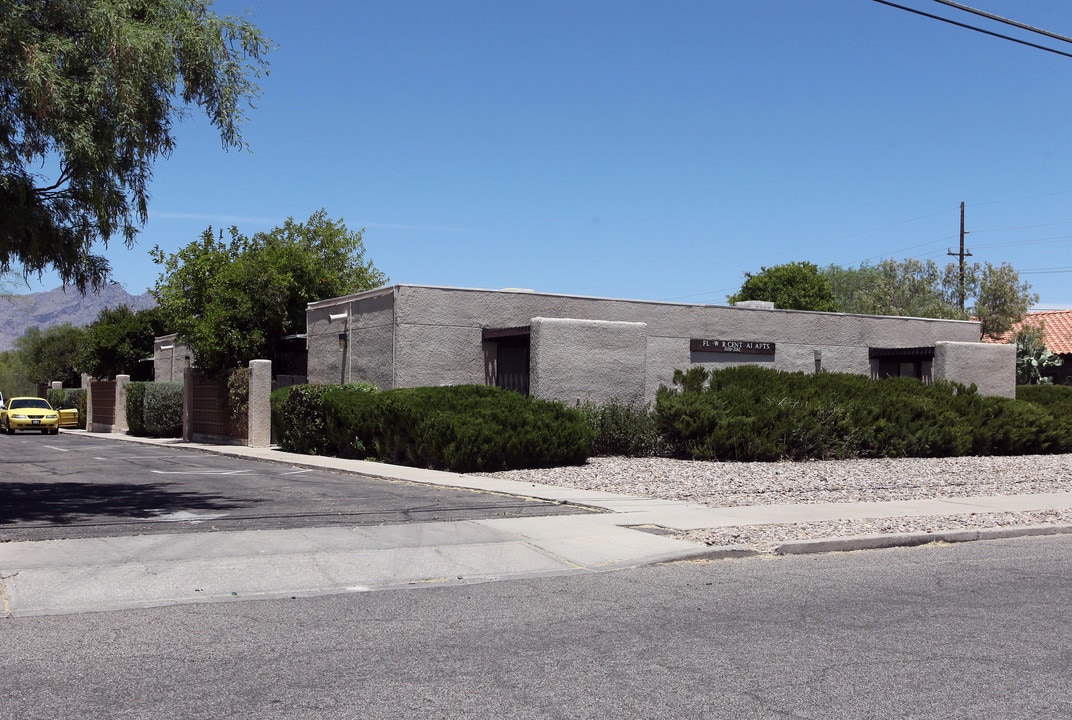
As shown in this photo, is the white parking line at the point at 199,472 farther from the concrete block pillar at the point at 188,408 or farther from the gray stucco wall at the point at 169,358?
the gray stucco wall at the point at 169,358

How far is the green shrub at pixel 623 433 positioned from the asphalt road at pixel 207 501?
5.64 m

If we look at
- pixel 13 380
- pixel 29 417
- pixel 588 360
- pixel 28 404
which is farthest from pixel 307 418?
pixel 13 380

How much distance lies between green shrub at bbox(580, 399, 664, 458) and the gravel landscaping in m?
0.43

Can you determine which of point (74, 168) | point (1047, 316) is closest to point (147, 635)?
point (74, 168)

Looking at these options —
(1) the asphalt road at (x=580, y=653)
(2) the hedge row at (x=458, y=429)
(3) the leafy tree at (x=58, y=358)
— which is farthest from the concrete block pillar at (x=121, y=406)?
(1) the asphalt road at (x=580, y=653)

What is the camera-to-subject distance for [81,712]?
220 inches

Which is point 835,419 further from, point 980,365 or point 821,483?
point 980,365

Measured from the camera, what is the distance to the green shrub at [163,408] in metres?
37.0

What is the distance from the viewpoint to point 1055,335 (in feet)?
175

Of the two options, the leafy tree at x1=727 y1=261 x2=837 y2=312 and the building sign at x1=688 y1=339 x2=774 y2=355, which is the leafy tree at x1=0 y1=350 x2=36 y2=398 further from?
the building sign at x1=688 y1=339 x2=774 y2=355

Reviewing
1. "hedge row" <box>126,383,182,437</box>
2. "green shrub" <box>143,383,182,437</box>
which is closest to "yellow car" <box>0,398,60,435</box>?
"hedge row" <box>126,383,182,437</box>

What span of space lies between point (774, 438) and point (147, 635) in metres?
16.1

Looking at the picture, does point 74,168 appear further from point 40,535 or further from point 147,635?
point 147,635

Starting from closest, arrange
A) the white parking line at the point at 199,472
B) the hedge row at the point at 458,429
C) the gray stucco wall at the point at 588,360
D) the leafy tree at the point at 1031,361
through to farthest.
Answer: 1. the hedge row at the point at 458,429
2. the white parking line at the point at 199,472
3. the gray stucco wall at the point at 588,360
4. the leafy tree at the point at 1031,361
